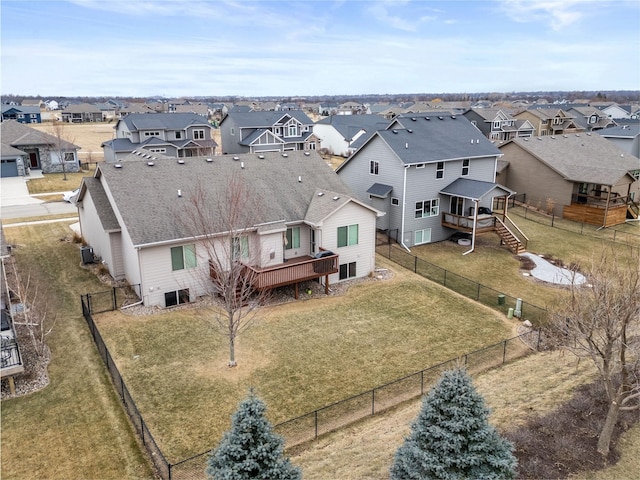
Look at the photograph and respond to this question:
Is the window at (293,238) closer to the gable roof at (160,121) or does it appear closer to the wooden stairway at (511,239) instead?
the wooden stairway at (511,239)

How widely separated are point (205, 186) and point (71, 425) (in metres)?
14.2

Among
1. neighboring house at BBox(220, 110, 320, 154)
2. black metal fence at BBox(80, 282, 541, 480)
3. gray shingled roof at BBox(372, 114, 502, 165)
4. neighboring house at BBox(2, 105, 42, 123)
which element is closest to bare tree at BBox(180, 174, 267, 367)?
black metal fence at BBox(80, 282, 541, 480)

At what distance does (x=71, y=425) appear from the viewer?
574 inches

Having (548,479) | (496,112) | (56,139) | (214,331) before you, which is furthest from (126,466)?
(496,112)

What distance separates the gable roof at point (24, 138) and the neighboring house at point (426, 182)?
39383 mm

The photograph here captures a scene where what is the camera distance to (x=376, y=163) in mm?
35406

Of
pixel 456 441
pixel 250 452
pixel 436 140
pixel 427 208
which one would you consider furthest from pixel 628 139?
pixel 250 452

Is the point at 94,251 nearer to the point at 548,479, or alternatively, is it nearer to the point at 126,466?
the point at 126,466

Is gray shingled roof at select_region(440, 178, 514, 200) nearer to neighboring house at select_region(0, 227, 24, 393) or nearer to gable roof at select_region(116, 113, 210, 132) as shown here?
neighboring house at select_region(0, 227, 24, 393)

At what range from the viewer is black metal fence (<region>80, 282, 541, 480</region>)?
13.1 metres

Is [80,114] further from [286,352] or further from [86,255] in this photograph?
[286,352]

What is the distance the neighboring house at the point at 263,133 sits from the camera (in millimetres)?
67938

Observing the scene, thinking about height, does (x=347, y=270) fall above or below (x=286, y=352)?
above

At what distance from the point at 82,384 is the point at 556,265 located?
28014mm
